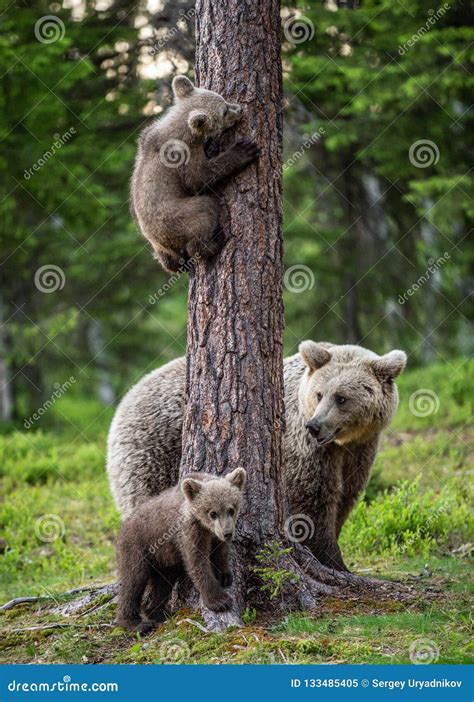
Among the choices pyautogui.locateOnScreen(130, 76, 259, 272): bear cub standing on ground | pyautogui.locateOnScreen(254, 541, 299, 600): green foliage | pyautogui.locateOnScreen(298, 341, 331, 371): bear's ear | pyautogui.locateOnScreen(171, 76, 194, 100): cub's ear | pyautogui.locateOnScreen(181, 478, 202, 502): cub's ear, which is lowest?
pyautogui.locateOnScreen(254, 541, 299, 600): green foliage

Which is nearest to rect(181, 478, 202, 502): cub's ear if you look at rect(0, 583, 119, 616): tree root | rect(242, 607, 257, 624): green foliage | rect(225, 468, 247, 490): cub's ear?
rect(225, 468, 247, 490): cub's ear

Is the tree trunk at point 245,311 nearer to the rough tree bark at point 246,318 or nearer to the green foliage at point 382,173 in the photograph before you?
the rough tree bark at point 246,318

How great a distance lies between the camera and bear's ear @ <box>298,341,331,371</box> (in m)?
7.15

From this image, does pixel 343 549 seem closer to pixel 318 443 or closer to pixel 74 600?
pixel 318 443

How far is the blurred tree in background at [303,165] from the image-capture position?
11.9m

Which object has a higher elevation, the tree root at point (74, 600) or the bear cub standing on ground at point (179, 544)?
the bear cub standing on ground at point (179, 544)

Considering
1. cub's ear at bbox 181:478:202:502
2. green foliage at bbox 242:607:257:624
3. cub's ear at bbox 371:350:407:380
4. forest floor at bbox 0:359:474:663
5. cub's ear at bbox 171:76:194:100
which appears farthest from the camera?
cub's ear at bbox 371:350:407:380

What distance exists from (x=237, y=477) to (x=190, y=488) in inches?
12.5

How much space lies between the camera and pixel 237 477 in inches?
222

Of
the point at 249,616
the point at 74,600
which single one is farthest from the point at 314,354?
the point at 74,600

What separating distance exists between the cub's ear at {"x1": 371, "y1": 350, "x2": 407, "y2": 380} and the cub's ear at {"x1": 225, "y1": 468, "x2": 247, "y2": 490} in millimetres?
1976

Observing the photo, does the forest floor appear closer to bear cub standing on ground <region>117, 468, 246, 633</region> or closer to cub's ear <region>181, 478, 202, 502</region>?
bear cub standing on ground <region>117, 468, 246, 633</region>

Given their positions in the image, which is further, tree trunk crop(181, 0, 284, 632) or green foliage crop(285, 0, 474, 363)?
green foliage crop(285, 0, 474, 363)

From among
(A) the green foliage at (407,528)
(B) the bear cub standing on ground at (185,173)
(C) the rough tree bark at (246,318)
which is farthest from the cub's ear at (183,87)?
(A) the green foliage at (407,528)
